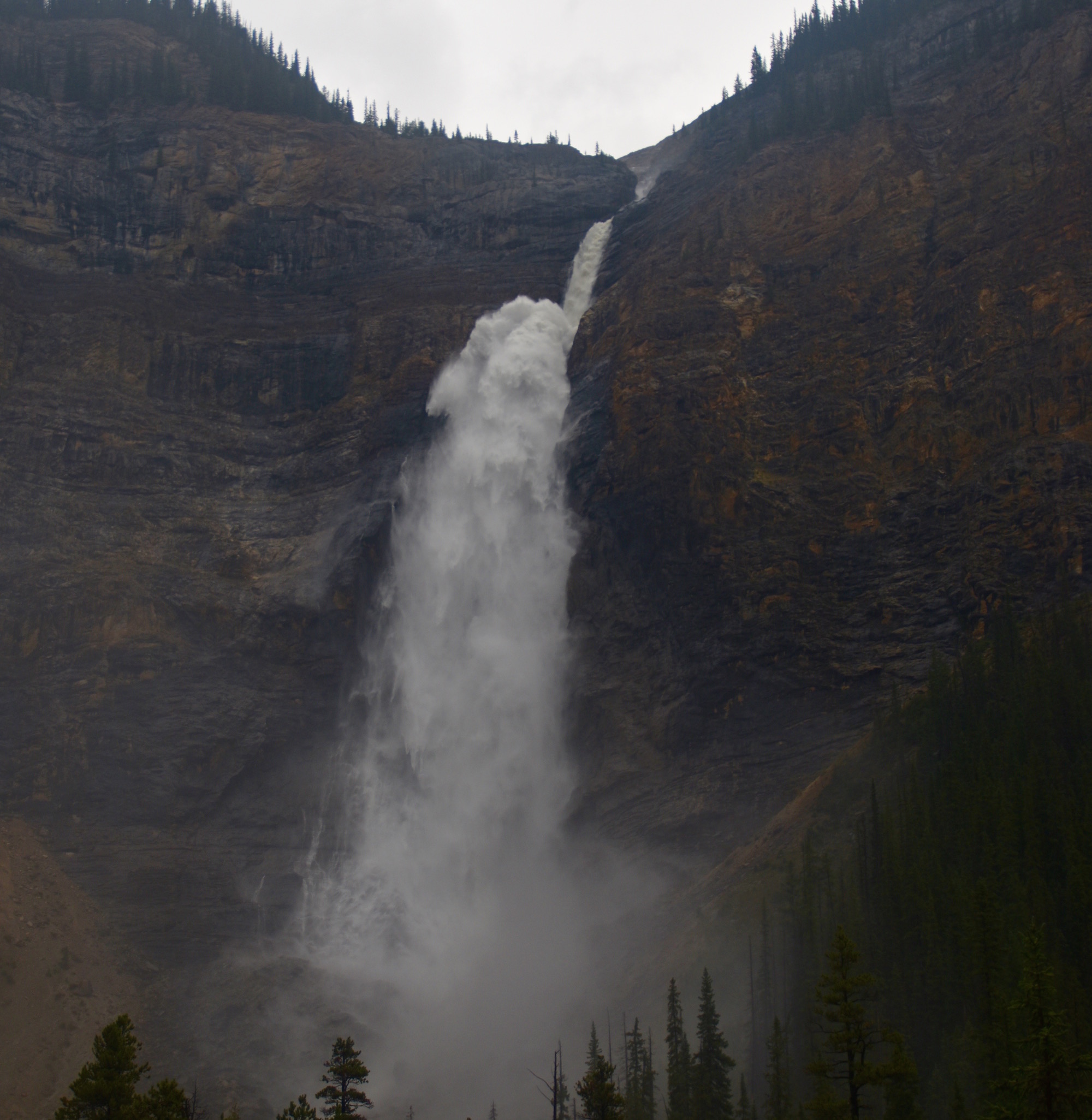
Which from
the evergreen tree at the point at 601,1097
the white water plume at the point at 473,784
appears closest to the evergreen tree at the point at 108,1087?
the evergreen tree at the point at 601,1097

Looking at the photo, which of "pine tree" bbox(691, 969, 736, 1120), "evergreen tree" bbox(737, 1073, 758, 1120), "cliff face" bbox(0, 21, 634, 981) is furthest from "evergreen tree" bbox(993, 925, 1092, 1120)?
"cliff face" bbox(0, 21, 634, 981)

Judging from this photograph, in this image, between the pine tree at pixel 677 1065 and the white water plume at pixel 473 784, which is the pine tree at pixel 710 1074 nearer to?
the pine tree at pixel 677 1065

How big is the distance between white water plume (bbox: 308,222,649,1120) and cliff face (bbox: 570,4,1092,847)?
9.09ft

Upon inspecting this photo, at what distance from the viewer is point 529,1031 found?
155 ft

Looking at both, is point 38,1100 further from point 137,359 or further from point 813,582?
point 137,359

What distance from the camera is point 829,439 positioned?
57.7m

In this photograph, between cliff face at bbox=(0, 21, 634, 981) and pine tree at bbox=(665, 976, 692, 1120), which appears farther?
cliff face at bbox=(0, 21, 634, 981)

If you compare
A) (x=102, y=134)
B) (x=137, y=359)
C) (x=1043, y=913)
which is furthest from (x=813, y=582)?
(x=102, y=134)

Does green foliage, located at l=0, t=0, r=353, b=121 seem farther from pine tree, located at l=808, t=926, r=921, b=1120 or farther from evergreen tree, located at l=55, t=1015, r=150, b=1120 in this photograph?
pine tree, located at l=808, t=926, r=921, b=1120

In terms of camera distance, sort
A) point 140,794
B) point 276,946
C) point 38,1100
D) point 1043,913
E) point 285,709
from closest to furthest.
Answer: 1. point 1043,913
2. point 38,1100
3. point 276,946
4. point 140,794
5. point 285,709

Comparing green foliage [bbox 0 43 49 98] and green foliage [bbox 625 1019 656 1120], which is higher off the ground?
green foliage [bbox 0 43 49 98]

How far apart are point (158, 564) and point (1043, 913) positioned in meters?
48.4

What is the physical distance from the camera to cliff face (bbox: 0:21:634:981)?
57.2 m

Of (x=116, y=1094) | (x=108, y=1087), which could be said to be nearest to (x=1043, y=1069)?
(x=116, y=1094)
